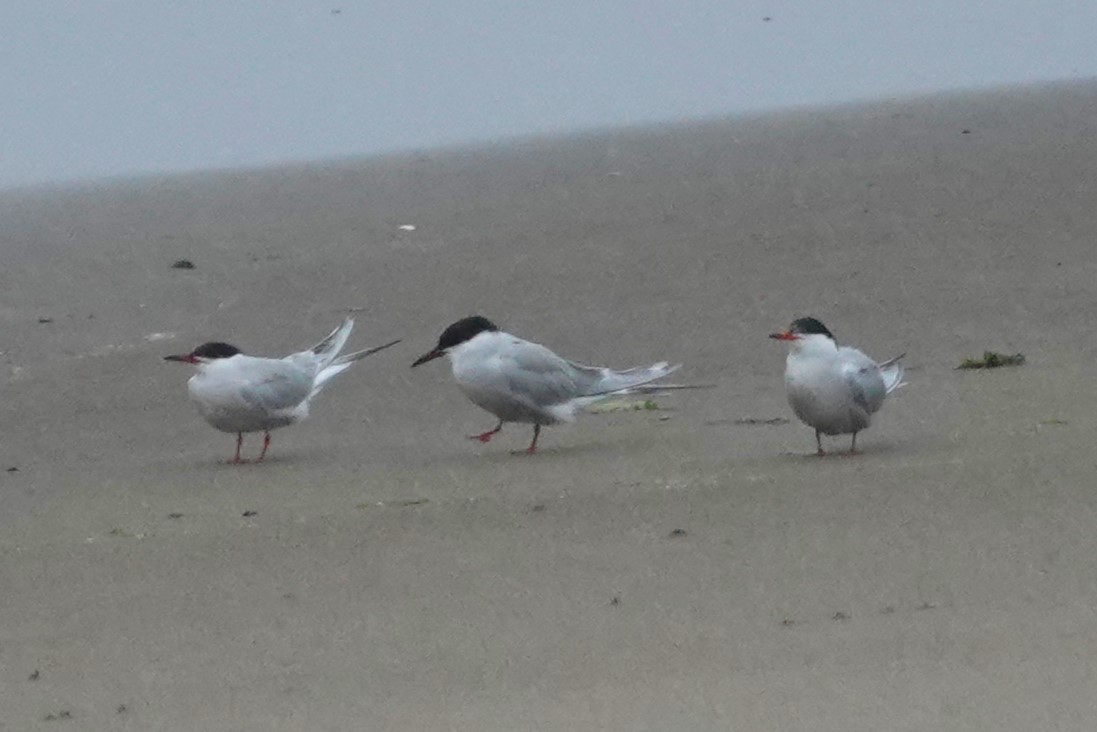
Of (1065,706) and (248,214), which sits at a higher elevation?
(1065,706)

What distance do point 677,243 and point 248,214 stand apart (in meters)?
2.20

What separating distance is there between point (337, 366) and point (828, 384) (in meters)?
1.88

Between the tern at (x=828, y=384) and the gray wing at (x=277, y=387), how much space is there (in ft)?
5.17

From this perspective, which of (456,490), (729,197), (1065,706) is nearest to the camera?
(1065,706)

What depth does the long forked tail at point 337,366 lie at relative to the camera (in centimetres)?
731

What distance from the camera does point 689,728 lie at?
3.72m

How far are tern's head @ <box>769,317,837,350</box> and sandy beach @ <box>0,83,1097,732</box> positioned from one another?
0.26 meters

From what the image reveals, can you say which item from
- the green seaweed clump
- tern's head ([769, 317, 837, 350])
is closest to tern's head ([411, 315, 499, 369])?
tern's head ([769, 317, 837, 350])

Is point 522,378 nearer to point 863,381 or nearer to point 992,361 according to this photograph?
point 863,381

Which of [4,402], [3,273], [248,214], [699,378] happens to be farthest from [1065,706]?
[248,214]

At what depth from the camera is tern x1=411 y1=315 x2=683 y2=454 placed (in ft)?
22.6

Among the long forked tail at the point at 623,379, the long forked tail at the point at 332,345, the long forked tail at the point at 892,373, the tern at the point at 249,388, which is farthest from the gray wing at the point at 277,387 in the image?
the long forked tail at the point at 892,373

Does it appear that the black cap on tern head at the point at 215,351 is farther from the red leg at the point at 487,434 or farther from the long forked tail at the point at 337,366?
the red leg at the point at 487,434

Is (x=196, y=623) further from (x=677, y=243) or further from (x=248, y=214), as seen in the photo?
(x=248, y=214)
